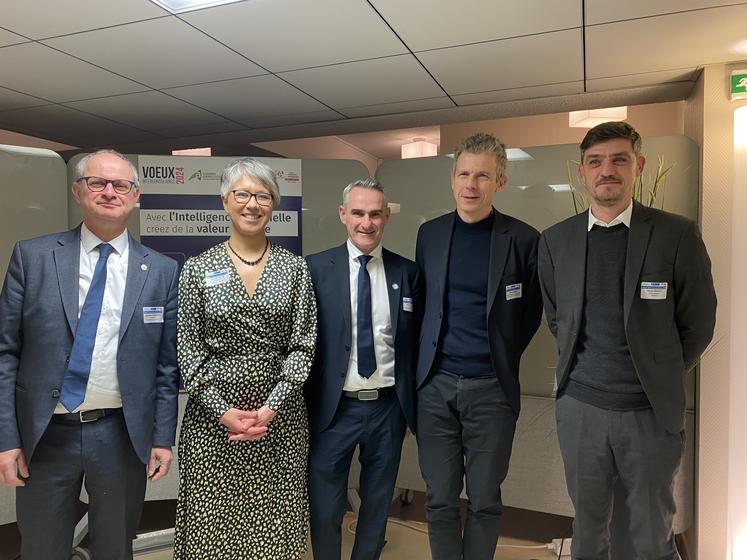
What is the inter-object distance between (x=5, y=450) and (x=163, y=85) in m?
2.17

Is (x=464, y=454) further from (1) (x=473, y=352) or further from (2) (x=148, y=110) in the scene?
(2) (x=148, y=110)

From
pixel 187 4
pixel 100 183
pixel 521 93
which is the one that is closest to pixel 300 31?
pixel 187 4

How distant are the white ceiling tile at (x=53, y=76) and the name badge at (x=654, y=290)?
2924mm

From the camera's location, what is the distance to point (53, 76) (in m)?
3.08

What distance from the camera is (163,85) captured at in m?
3.21

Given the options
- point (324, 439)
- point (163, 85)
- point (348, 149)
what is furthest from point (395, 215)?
point (348, 149)

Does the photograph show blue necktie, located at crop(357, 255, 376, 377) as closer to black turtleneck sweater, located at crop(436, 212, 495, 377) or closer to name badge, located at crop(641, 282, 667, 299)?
black turtleneck sweater, located at crop(436, 212, 495, 377)

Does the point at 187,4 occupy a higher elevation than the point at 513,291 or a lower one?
higher

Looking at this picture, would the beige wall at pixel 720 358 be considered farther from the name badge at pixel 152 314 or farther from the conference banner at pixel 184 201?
the name badge at pixel 152 314

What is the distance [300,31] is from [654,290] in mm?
1856

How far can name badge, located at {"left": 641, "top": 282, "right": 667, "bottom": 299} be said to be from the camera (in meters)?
2.02

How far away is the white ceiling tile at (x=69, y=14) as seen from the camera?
2.18 meters

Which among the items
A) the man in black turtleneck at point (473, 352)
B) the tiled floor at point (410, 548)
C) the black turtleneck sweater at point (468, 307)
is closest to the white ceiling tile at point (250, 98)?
the man in black turtleneck at point (473, 352)

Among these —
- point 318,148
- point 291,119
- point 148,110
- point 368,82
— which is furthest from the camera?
point 318,148
